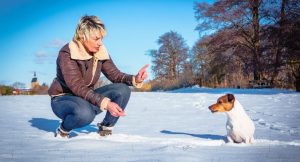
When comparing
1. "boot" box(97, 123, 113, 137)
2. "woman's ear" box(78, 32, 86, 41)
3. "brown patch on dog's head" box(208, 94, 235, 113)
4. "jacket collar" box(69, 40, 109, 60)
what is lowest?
"boot" box(97, 123, 113, 137)

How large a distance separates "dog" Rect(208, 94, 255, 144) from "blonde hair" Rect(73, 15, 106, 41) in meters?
1.42

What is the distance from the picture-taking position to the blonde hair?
9.99 ft

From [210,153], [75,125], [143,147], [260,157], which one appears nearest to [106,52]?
[75,125]

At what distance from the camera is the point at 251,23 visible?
17.5 meters

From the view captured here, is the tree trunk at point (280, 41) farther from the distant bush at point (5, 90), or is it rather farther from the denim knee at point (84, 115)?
the distant bush at point (5, 90)

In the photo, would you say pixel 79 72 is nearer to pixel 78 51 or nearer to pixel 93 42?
pixel 78 51

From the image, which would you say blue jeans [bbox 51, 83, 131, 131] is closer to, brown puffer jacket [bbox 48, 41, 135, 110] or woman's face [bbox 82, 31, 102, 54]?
brown puffer jacket [bbox 48, 41, 135, 110]

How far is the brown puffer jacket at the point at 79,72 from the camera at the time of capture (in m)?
2.95

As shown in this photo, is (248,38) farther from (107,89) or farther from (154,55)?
(107,89)

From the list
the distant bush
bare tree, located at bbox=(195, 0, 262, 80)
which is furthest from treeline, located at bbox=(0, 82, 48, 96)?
bare tree, located at bbox=(195, 0, 262, 80)

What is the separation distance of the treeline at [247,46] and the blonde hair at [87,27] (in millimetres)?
9806

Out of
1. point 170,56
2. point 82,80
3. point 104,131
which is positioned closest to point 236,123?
point 104,131

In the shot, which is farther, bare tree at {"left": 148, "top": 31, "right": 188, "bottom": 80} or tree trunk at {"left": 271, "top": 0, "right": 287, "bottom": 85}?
bare tree at {"left": 148, "top": 31, "right": 188, "bottom": 80}

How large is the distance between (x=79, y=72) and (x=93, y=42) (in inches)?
12.9
